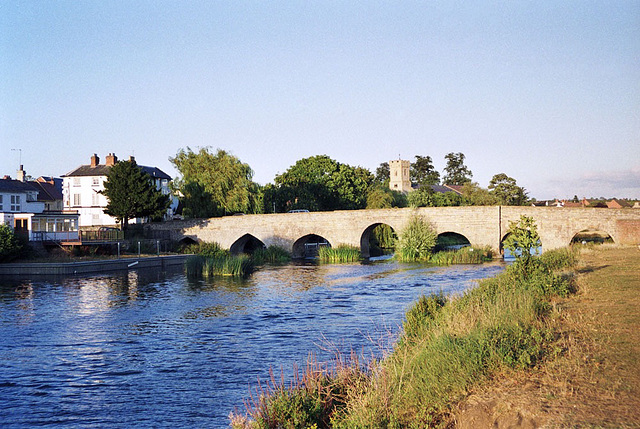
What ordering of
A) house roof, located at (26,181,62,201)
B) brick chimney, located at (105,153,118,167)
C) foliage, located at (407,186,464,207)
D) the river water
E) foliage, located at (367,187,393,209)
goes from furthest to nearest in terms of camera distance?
foliage, located at (407,186,464,207) < house roof, located at (26,181,62,201) < foliage, located at (367,187,393,209) < brick chimney, located at (105,153,118,167) < the river water

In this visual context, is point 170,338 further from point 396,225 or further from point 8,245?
point 396,225

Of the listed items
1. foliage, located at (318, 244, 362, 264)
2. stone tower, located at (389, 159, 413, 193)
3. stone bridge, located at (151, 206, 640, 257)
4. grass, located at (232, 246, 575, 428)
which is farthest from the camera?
stone tower, located at (389, 159, 413, 193)

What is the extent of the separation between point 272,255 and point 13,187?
26387mm

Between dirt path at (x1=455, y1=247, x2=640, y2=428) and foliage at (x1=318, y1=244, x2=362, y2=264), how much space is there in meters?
36.2

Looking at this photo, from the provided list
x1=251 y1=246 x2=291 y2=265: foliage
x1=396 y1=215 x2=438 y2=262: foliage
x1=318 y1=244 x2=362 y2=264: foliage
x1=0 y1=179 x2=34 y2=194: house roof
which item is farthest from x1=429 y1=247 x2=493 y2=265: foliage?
x1=0 y1=179 x2=34 y2=194: house roof

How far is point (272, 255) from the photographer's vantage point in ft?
172

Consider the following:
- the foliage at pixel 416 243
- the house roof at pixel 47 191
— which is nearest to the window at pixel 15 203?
the house roof at pixel 47 191

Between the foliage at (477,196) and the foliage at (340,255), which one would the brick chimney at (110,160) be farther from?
the foliage at (477,196)

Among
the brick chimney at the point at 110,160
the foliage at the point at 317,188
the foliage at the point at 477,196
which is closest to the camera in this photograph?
the brick chimney at the point at 110,160

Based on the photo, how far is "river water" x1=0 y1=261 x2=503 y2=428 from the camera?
11.9m

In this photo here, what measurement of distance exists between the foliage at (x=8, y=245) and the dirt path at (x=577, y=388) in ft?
122

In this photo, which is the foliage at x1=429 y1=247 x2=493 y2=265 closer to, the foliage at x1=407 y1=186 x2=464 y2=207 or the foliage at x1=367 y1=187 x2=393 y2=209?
the foliage at x1=407 y1=186 x2=464 y2=207

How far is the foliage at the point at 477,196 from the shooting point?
77.0 m

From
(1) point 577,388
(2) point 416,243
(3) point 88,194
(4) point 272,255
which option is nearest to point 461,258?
(2) point 416,243
